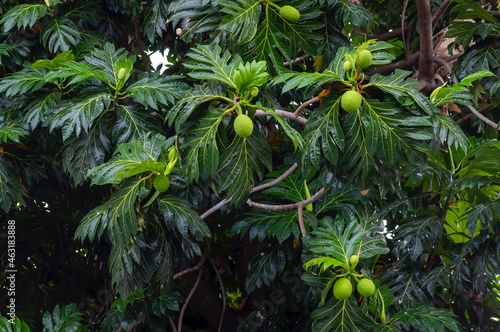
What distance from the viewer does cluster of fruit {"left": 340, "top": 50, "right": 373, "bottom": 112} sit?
2.33 metres

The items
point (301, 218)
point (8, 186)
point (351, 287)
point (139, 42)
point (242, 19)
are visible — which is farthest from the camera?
point (139, 42)

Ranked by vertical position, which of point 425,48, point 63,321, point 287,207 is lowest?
point 63,321

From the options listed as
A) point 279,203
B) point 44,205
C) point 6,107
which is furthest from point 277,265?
point 44,205

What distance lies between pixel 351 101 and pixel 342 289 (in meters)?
0.51

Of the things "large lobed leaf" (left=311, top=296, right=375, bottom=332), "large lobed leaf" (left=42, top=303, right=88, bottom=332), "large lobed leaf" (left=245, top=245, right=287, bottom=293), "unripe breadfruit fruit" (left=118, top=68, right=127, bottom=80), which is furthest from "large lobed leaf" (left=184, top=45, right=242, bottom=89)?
"large lobed leaf" (left=42, top=303, right=88, bottom=332)

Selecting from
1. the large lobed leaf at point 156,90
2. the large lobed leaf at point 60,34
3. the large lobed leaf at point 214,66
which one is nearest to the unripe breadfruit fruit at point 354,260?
the large lobed leaf at point 214,66

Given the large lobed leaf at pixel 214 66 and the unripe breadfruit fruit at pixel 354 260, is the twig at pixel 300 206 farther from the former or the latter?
the large lobed leaf at pixel 214 66

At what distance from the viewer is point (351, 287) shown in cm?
246

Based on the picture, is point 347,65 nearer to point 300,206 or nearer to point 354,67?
point 354,67

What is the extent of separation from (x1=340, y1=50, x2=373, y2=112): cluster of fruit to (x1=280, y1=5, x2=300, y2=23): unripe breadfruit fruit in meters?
0.33

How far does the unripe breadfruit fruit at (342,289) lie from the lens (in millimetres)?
2430

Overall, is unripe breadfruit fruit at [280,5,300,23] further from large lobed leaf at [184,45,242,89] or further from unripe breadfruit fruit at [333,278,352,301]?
unripe breadfruit fruit at [333,278,352,301]

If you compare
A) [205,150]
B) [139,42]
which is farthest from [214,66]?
[139,42]

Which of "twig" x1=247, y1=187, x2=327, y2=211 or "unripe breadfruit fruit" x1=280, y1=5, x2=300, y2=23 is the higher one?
"unripe breadfruit fruit" x1=280, y1=5, x2=300, y2=23
